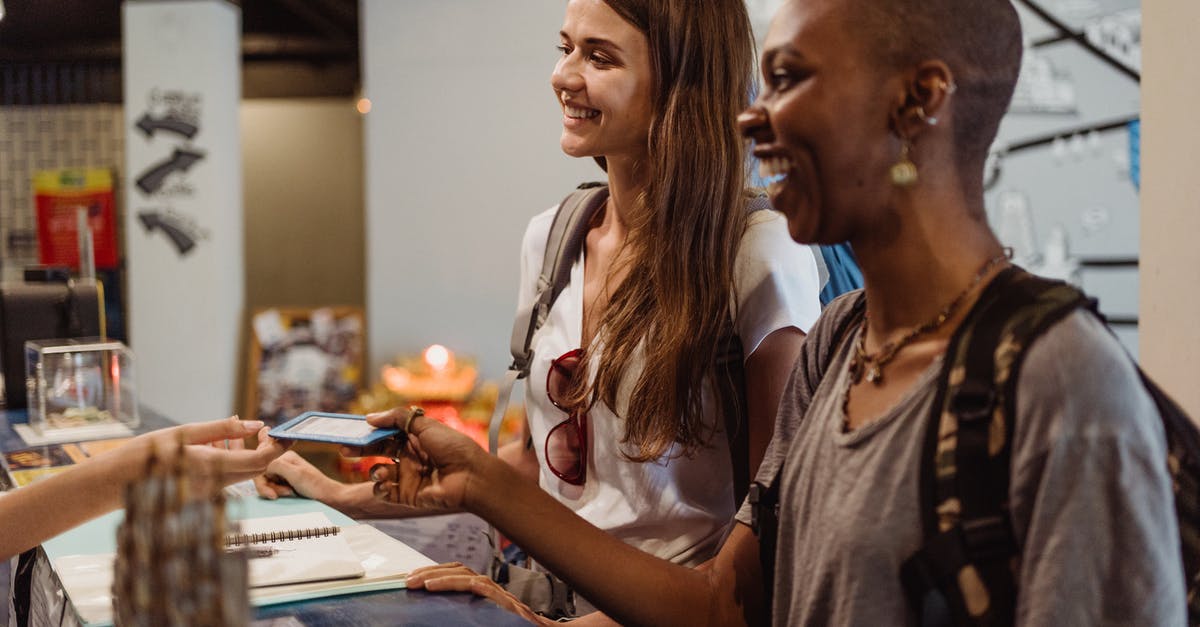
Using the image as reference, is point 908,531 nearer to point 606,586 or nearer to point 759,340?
point 606,586

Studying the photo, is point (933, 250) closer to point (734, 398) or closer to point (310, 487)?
point (734, 398)

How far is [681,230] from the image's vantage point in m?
1.91

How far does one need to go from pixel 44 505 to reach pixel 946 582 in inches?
51.5

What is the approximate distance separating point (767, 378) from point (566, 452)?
1.36 feet

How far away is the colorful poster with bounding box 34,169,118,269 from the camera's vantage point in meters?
8.51

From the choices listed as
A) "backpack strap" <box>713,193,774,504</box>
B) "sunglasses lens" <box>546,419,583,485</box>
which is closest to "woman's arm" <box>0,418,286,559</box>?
"sunglasses lens" <box>546,419,583,485</box>

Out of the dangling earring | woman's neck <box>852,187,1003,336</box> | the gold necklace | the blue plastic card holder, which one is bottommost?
the blue plastic card holder

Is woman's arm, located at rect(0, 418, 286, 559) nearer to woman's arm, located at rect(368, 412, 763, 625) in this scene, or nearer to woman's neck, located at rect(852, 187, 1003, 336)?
woman's arm, located at rect(368, 412, 763, 625)

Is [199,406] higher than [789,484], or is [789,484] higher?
[789,484]

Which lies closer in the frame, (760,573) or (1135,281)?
(760,573)

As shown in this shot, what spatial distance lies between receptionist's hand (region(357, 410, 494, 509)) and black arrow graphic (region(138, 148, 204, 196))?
6187mm

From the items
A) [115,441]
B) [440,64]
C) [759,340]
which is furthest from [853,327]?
[440,64]

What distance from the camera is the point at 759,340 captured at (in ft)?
6.08

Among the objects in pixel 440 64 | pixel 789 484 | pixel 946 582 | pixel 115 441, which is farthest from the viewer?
pixel 440 64
